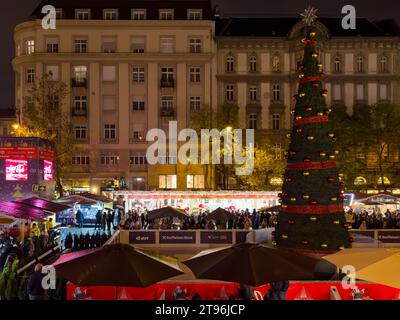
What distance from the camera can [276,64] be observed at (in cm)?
5609

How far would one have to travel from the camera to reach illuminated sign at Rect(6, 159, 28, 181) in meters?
30.6

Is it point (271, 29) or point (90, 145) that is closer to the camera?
point (90, 145)

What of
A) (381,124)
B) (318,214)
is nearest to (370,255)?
(318,214)

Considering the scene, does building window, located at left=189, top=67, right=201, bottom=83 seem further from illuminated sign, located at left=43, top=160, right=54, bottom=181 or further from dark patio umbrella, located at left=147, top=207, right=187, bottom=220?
dark patio umbrella, located at left=147, top=207, right=187, bottom=220

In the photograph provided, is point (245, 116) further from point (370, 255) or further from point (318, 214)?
point (370, 255)

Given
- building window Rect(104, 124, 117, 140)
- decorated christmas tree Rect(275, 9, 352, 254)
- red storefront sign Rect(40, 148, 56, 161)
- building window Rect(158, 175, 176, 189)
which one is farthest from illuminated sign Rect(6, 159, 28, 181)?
building window Rect(104, 124, 117, 140)

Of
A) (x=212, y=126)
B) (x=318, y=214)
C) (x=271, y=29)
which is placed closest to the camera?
(x=318, y=214)

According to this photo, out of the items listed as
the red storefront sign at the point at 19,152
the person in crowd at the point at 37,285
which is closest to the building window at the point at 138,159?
the red storefront sign at the point at 19,152

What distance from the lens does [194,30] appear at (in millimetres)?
54500

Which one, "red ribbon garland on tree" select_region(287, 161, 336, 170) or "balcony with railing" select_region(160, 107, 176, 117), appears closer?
"red ribbon garland on tree" select_region(287, 161, 336, 170)

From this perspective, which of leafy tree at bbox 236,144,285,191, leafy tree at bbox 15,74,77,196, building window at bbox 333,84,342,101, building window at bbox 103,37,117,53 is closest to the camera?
leafy tree at bbox 15,74,77,196

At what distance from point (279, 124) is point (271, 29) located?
33.8 ft

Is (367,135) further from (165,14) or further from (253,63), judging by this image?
(165,14)

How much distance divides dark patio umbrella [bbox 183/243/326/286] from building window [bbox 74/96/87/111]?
44.8 m
